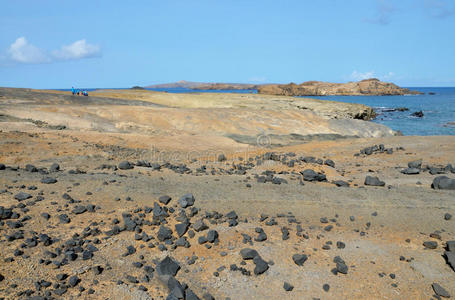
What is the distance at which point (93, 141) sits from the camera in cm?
1698

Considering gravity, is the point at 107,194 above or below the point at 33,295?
above

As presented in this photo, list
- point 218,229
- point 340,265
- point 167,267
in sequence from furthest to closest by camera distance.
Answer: point 218,229 → point 340,265 → point 167,267

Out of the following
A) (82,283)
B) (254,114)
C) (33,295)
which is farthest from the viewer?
(254,114)

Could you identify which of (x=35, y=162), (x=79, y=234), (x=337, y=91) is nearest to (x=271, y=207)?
(x=79, y=234)

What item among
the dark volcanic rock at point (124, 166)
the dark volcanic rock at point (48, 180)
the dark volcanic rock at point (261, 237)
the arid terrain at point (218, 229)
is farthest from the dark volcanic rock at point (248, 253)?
the dark volcanic rock at point (124, 166)

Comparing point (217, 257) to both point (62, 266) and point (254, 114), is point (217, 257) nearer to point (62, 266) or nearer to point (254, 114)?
point (62, 266)

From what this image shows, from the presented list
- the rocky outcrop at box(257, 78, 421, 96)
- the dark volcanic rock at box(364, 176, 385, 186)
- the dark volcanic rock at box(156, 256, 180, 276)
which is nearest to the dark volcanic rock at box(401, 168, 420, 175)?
the dark volcanic rock at box(364, 176, 385, 186)

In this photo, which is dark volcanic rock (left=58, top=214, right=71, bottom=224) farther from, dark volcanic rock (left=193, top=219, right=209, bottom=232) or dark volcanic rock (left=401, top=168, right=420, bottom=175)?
dark volcanic rock (left=401, top=168, right=420, bottom=175)

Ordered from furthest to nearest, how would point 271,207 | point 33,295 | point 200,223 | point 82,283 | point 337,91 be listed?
point 337,91, point 271,207, point 200,223, point 82,283, point 33,295

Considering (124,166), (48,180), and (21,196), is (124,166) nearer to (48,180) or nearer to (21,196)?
(48,180)

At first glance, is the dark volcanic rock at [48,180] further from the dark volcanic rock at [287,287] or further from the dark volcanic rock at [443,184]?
the dark volcanic rock at [443,184]

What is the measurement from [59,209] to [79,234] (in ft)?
3.56

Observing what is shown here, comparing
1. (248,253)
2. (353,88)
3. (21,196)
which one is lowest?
(248,253)

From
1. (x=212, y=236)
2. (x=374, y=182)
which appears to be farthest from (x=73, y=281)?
(x=374, y=182)
